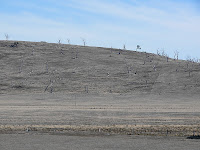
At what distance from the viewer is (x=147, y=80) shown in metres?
85.0

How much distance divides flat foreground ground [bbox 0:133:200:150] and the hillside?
154 ft

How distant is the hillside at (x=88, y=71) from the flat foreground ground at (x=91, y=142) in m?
46.9

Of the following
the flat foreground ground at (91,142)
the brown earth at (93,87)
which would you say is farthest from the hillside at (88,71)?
the flat foreground ground at (91,142)

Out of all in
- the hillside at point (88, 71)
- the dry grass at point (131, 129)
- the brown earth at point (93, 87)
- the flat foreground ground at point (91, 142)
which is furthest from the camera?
the hillside at point (88, 71)

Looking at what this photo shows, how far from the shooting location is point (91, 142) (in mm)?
26734

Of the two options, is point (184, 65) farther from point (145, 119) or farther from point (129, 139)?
point (129, 139)

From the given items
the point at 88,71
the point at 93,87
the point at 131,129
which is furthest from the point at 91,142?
the point at 88,71

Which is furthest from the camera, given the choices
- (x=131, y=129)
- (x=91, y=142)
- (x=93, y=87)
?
(x=93, y=87)

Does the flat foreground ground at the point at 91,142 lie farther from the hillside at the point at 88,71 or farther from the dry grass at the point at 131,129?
the hillside at the point at 88,71

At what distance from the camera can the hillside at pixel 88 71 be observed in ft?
262

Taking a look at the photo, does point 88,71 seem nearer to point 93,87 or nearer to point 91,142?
point 93,87

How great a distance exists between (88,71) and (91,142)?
2679 inches

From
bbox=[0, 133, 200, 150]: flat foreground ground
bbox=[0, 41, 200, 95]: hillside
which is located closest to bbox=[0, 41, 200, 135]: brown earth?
bbox=[0, 41, 200, 95]: hillside

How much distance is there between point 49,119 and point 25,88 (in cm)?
4193
